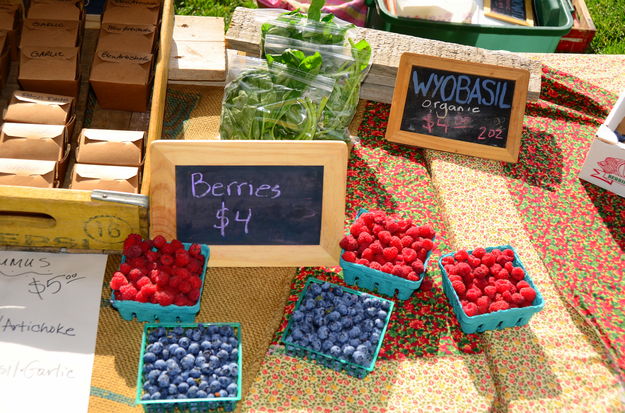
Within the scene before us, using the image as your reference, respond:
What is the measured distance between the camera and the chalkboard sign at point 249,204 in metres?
2.40

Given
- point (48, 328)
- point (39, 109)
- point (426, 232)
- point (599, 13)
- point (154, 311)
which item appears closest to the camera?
point (154, 311)

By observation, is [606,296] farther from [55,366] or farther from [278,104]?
[55,366]

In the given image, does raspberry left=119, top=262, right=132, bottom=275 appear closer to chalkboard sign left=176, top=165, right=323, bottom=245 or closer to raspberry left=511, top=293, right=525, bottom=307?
chalkboard sign left=176, top=165, right=323, bottom=245

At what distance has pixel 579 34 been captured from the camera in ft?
14.9

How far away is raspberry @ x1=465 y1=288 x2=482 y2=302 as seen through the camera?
229 centimetres

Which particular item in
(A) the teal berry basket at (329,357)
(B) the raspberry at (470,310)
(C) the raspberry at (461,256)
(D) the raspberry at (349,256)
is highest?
(C) the raspberry at (461,256)

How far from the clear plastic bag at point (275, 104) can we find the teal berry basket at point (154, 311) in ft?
2.28

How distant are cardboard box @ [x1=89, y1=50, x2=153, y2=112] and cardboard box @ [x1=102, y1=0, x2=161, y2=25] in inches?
8.9

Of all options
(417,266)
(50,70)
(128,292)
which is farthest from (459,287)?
(50,70)

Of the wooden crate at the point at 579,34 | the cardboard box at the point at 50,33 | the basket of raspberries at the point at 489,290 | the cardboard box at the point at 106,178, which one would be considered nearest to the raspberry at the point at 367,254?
the basket of raspberries at the point at 489,290

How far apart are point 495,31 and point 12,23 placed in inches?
106

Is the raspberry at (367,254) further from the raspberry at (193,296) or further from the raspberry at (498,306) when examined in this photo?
the raspberry at (193,296)

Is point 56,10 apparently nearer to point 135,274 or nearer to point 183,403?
point 135,274

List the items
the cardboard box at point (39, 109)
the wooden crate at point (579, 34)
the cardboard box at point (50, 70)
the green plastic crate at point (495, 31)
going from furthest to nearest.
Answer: the wooden crate at point (579, 34)
the green plastic crate at point (495, 31)
the cardboard box at point (50, 70)
the cardboard box at point (39, 109)
